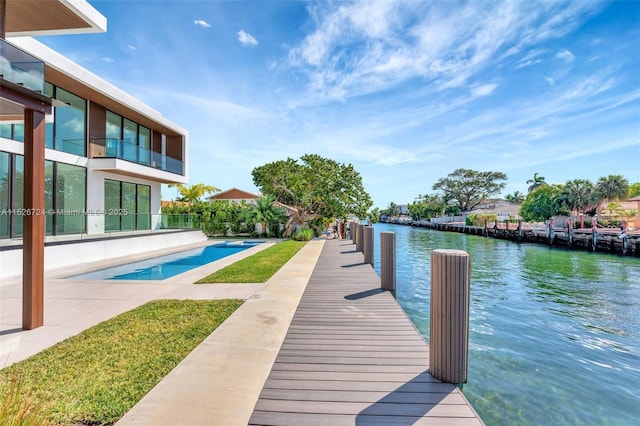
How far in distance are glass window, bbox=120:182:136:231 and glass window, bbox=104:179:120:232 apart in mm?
401

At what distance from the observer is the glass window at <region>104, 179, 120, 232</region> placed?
1396 cm

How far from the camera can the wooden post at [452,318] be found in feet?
9.66

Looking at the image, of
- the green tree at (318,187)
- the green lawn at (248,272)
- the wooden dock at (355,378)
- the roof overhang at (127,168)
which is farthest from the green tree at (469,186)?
the wooden dock at (355,378)

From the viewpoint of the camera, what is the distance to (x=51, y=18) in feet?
23.0

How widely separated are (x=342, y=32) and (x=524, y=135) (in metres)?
29.3

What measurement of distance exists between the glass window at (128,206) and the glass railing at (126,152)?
1.80 meters

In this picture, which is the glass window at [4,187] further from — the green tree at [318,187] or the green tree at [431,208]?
the green tree at [431,208]

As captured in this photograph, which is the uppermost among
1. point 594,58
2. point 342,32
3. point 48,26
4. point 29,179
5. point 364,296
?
point 342,32

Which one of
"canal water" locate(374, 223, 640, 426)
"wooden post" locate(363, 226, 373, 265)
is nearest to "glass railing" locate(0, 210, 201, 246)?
"wooden post" locate(363, 226, 373, 265)

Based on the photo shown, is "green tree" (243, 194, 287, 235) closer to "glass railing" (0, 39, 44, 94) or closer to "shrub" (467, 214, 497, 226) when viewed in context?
"glass railing" (0, 39, 44, 94)

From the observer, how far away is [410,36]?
12.9 metres

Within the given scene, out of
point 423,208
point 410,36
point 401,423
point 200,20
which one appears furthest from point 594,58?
point 423,208

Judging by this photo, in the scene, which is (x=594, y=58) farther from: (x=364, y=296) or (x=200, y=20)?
(x=200, y=20)

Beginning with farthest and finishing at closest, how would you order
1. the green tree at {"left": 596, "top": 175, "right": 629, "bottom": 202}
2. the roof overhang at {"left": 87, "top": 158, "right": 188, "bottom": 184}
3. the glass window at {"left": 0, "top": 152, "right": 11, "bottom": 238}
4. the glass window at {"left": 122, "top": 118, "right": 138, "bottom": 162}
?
the green tree at {"left": 596, "top": 175, "right": 629, "bottom": 202} < the glass window at {"left": 122, "top": 118, "right": 138, "bottom": 162} < the roof overhang at {"left": 87, "top": 158, "right": 188, "bottom": 184} < the glass window at {"left": 0, "top": 152, "right": 11, "bottom": 238}
